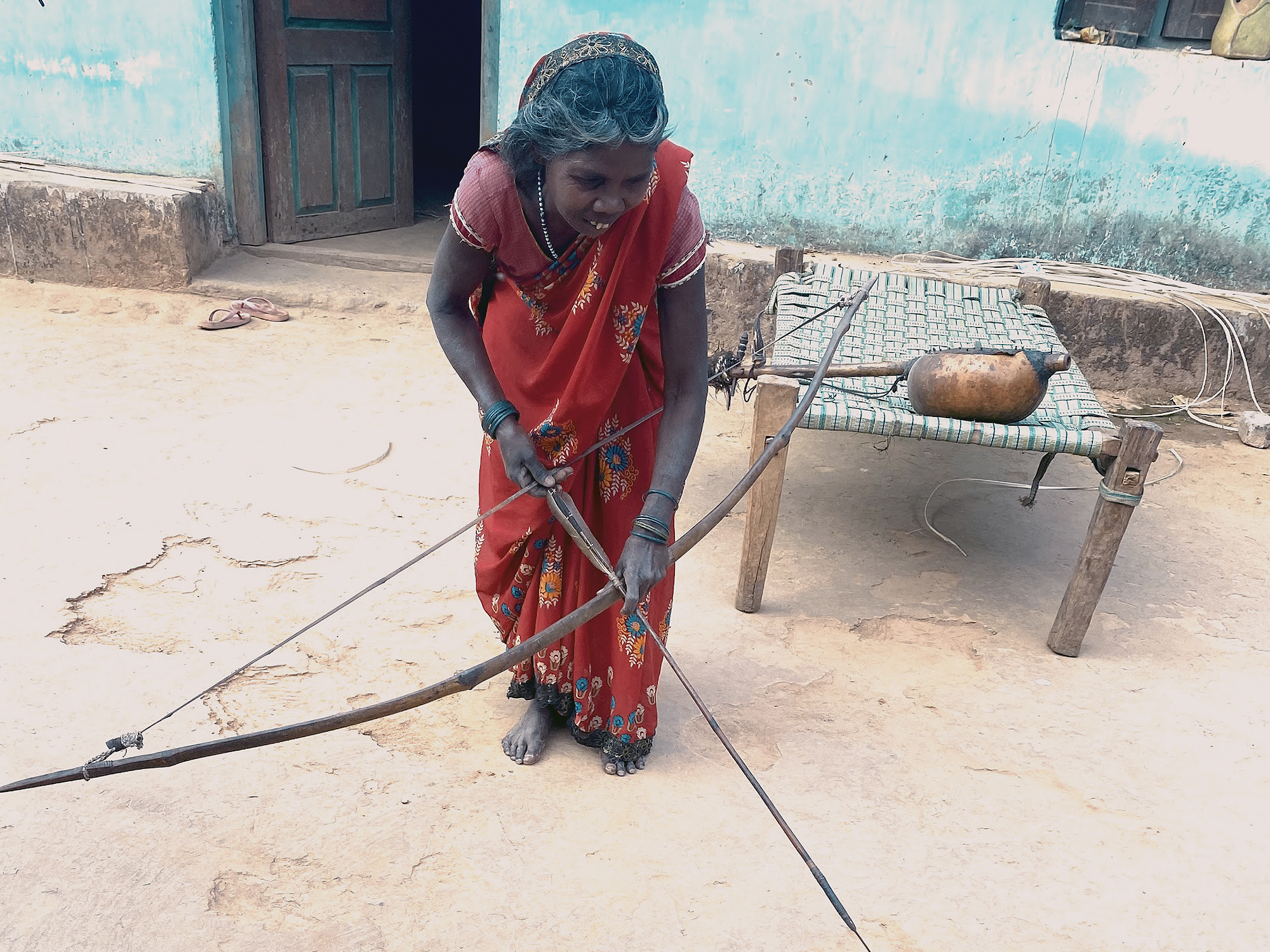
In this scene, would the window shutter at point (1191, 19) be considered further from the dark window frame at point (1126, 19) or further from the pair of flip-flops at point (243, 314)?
the pair of flip-flops at point (243, 314)

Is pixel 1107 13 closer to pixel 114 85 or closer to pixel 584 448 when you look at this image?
pixel 584 448

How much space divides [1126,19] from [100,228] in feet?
17.6

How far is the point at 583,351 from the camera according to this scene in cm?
199

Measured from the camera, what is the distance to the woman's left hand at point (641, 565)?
1.88 m

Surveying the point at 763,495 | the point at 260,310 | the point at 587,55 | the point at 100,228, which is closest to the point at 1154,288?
the point at 763,495

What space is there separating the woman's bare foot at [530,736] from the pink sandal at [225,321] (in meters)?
3.46

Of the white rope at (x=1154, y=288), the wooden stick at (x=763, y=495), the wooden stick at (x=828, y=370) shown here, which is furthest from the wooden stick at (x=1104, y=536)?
the white rope at (x=1154, y=288)

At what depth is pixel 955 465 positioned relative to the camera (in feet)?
14.0

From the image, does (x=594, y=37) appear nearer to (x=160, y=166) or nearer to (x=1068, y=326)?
(x=1068, y=326)

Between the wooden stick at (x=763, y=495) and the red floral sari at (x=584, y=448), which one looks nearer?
the red floral sari at (x=584, y=448)

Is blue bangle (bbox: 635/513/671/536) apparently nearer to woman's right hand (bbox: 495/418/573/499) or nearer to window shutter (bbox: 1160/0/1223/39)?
woman's right hand (bbox: 495/418/573/499)

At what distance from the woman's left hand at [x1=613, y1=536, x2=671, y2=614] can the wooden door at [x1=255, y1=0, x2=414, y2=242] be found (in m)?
4.84

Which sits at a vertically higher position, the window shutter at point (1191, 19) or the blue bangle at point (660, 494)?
the window shutter at point (1191, 19)

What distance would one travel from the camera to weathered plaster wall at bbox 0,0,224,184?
5359 mm
